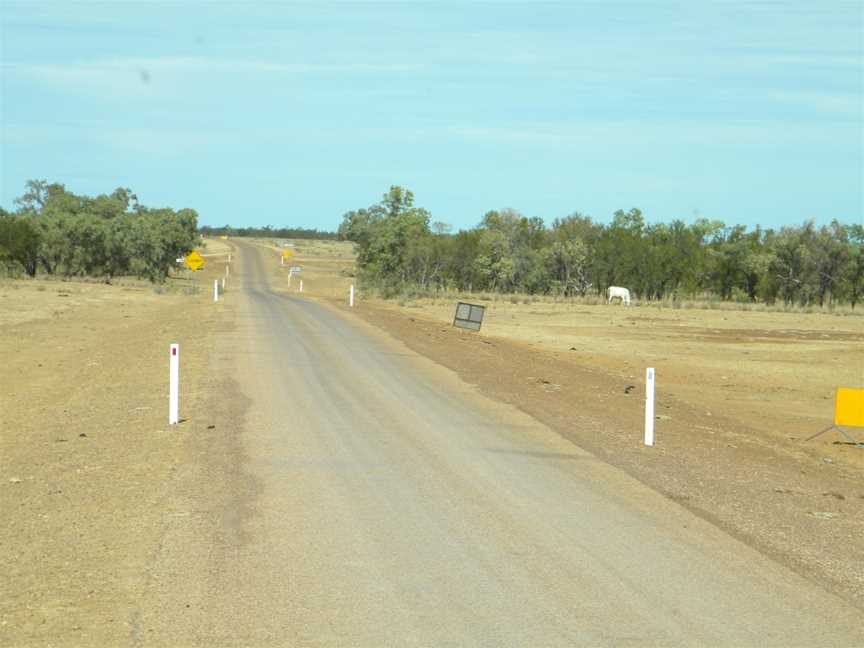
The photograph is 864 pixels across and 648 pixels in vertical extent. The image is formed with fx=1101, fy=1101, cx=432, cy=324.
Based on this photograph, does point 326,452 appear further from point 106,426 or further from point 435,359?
point 435,359

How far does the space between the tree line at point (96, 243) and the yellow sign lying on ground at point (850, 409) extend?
7326 centimetres

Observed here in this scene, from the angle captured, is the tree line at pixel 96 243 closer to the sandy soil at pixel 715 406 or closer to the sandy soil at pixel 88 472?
the sandy soil at pixel 715 406

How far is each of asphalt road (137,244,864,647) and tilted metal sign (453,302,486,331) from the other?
28836 mm

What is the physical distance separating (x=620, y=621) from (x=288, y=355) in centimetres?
1907

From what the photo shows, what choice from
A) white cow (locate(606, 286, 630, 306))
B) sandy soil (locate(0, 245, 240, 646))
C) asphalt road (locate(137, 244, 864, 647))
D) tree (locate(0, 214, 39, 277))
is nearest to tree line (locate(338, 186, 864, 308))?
white cow (locate(606, 286, 630, 306))

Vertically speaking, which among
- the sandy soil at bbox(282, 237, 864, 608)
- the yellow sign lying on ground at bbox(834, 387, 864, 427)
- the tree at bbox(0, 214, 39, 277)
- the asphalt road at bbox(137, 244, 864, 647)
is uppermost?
the tree at bbox(0, 214, 39, 277)

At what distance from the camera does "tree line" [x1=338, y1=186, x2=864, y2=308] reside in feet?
293

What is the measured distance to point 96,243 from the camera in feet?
294

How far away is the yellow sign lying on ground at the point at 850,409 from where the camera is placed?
55.4 ft

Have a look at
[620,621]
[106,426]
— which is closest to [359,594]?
[620,621]

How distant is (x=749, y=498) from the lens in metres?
11.5

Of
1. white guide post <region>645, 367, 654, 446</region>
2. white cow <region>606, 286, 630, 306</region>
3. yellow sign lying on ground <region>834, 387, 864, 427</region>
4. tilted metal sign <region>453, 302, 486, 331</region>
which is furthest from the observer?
white cow <region>606, 286, 630, 306</region>

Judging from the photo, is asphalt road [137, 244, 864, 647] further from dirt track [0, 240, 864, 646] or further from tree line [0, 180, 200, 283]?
tree line [0, 180, 200, 283]

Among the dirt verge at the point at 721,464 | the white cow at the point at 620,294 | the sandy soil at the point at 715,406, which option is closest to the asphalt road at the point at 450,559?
the dirt verge at the point at 721,464
